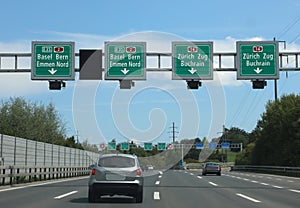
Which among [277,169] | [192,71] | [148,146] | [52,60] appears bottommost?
[277,169]

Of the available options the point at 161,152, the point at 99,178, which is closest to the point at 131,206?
the point at 99,178

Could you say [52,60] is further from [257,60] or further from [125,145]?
[125,145]

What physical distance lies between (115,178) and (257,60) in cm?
1681

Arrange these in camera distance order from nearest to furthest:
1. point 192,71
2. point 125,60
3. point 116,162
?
point 116,162 → point 192,71 → point 125,60

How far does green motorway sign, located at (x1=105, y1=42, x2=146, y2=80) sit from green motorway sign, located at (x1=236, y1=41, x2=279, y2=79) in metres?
5.81

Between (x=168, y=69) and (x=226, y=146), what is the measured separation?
271ft

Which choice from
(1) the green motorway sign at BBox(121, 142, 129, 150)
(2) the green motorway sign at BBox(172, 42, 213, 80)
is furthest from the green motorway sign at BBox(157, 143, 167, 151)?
(2) the green motorway sign at BBox(172, 42, 213, 80)

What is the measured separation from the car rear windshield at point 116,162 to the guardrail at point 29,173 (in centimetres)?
919

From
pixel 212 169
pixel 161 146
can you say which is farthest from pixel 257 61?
pixel 161 146

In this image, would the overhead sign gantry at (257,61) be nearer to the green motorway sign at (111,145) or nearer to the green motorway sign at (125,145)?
the green motorway sign at (111,145)

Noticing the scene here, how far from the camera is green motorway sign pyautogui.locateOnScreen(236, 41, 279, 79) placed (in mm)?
30594

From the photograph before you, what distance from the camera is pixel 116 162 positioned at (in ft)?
55.3

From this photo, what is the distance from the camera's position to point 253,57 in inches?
1215

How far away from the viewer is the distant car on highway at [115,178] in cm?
1655
